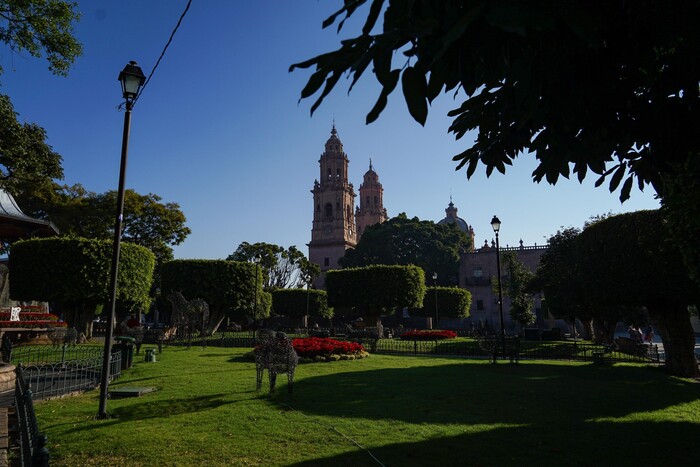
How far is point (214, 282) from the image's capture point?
33.9 m

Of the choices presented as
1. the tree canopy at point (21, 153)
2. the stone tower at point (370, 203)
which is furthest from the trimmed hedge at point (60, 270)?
the stone tower at point (370, 203)

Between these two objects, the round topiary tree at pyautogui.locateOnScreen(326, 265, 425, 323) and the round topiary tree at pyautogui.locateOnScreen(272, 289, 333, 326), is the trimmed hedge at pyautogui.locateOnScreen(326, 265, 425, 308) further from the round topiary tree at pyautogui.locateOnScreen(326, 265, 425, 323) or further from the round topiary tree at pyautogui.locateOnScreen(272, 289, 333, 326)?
the round topiary tree at pyautogui.locateOnScreen(272, 289, 333, 326)

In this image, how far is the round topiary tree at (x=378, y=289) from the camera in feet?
127

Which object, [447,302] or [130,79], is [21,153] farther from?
[447,302]

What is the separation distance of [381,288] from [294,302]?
54.9 ft

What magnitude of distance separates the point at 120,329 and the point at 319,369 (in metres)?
12.8

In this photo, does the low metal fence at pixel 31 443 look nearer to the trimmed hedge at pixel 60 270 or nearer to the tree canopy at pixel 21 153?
the tree canopy at pixel 21 153

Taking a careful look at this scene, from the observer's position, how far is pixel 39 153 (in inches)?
822

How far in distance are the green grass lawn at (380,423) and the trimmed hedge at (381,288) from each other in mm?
25853

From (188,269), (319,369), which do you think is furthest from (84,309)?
(319,369)

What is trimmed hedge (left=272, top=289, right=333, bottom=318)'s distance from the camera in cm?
5197

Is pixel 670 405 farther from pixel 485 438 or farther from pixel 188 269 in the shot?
pixel 188 269

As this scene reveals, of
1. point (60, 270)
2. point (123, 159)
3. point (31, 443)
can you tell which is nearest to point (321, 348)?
point (123, 159)

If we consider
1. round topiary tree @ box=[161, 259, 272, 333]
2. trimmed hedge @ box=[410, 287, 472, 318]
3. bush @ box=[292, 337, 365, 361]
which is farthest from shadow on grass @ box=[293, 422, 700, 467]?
trimmed hedge @ box=[410, 287, 472, 318]
